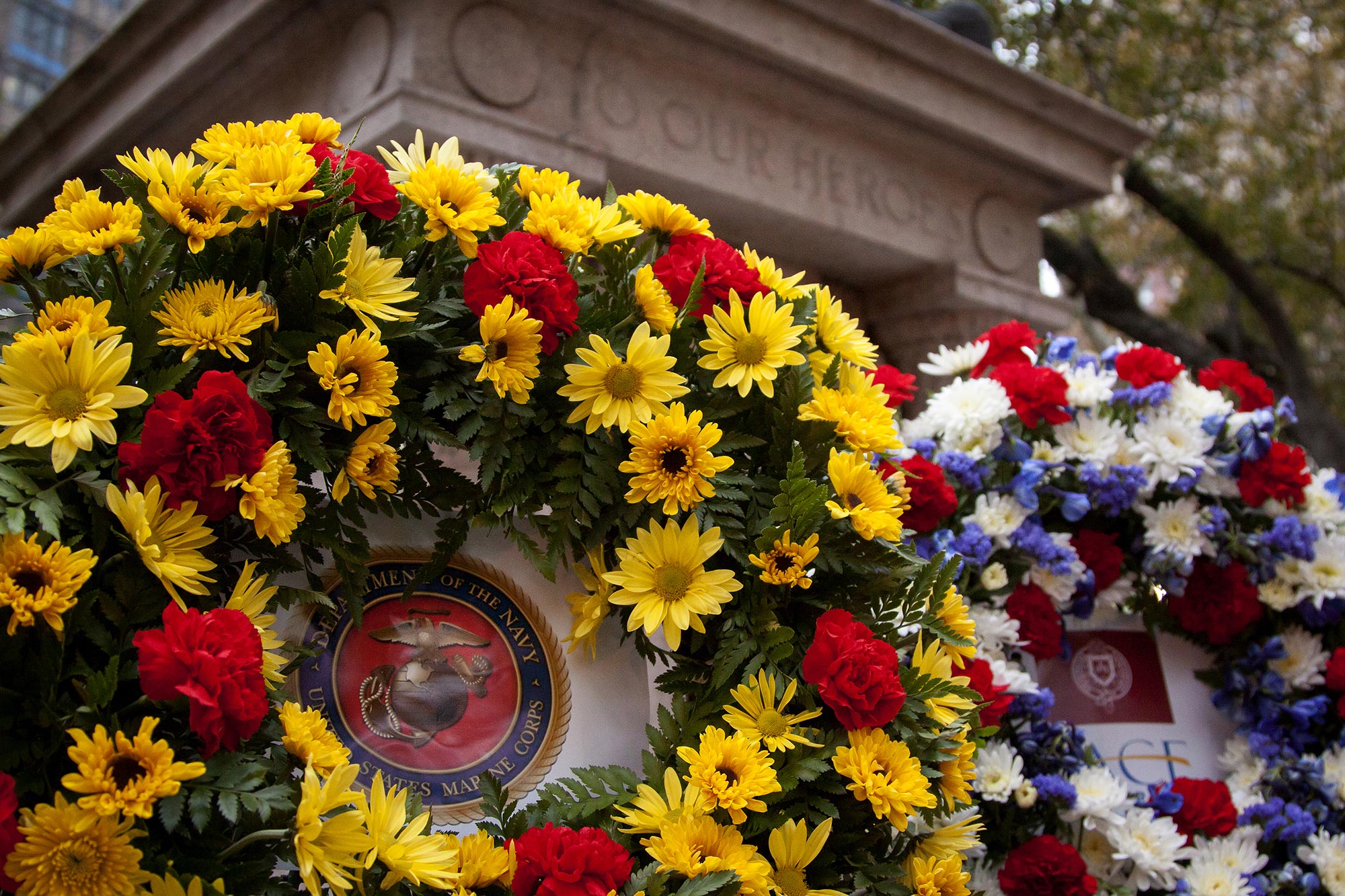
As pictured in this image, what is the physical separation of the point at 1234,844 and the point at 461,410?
7.40 ft

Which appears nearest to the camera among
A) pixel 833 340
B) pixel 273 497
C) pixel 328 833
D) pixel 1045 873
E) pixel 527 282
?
pixel 328 833

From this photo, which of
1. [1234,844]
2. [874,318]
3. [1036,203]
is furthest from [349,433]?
[1036,203]

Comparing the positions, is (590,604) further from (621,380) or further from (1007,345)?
(1007,345)

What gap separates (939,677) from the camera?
194 cm

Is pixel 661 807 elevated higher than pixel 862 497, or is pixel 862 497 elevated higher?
pixel 862 497

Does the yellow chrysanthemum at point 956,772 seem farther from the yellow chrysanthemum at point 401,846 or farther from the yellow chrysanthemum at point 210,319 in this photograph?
the yellow chrysanthemum at point 210,319

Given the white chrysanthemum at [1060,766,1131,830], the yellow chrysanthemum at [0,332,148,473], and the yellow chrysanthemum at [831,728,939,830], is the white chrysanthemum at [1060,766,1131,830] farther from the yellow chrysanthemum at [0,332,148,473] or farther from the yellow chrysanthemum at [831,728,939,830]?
the yellow chrysanthemum at [0,332,148,473]

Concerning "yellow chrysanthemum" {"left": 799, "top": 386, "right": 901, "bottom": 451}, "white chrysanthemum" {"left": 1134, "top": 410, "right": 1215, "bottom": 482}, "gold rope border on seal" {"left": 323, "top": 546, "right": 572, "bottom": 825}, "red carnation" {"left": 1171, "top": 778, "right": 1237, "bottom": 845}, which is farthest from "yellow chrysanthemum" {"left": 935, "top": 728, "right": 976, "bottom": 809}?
"white chrysanthemum" {"left": 1134, "top": 410, "right": 1215, "bottom": 482}

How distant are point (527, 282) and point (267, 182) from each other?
0.41 m

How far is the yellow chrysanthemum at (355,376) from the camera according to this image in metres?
1.61

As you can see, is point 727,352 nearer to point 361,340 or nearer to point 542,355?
point 542,355

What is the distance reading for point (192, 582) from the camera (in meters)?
1.47

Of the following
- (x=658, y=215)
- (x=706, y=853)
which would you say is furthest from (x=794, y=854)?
(x=658, y=215)

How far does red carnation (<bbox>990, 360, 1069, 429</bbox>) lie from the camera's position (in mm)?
2842
